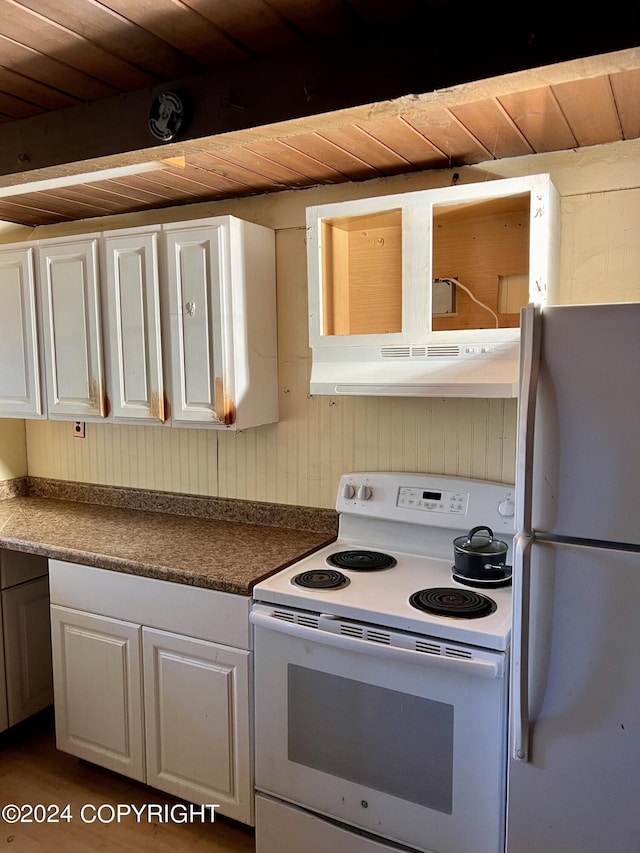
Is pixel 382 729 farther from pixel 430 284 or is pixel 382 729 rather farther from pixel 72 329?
pixel 72 329

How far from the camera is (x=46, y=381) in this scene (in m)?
2.75

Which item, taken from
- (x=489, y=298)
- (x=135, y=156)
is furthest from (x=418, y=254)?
(x=135, y=156)

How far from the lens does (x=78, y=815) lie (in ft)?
7.47

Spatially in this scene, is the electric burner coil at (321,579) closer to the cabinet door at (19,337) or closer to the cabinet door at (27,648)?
the cabinet door at (27,648)

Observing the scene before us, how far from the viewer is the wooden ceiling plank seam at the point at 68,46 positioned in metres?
1.31

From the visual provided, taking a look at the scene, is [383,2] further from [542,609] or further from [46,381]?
[46,381]

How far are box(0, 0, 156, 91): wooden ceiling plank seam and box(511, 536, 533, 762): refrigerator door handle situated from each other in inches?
56.0

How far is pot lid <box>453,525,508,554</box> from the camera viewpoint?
1967 mm

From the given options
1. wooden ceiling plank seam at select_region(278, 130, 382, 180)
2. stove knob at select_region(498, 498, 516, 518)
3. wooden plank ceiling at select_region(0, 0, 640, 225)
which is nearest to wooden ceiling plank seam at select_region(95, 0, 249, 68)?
wooden plank ceiling at select_region(0, 0, 640, 225)

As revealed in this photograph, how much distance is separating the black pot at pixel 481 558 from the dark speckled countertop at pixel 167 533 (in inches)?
21.8

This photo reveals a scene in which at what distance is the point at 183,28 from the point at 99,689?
6.81 ft

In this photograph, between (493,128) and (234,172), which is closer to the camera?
(493,128)

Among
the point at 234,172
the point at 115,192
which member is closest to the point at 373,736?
the point at 234,172

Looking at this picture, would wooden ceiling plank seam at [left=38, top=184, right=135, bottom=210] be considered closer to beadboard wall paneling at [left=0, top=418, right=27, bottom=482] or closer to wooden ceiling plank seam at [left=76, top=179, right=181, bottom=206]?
wooden ceiling plank seam at [left=76, top=179, right=181, bottom=206]
